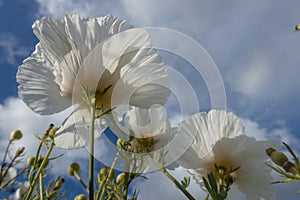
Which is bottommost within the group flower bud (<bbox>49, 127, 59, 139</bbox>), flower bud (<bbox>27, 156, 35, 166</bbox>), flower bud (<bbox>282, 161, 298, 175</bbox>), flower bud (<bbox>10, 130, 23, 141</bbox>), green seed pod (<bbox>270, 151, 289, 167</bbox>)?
flower bud (<bbox>282, 161, 298, 175</bbox>)

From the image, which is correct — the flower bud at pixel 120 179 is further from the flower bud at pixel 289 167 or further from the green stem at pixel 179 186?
the flower bud at pixel 289 167

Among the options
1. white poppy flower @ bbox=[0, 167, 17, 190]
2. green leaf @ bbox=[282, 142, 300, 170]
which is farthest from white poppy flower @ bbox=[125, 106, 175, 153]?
green leaf @ bbox=[282, 142, 300, 170]

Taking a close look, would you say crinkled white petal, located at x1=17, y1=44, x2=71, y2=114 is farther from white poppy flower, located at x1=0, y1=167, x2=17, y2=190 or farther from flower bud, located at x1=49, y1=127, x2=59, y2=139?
white poppy flower, located at x1=0, y1=167, x2=17, y2=190

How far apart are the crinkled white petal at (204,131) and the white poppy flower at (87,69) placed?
0.44 feet

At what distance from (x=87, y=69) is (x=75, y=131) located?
0.17 metres

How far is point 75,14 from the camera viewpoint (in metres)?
0.92

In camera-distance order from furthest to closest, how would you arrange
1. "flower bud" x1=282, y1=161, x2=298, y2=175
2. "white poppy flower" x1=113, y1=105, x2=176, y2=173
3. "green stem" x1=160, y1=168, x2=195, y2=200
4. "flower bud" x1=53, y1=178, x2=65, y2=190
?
"white poppy flower" x1=113, y1=105, x2=176, y2=173 → "flower bud" x1=53, y1=178, x2=65, y2=190 → "green stem" x1=160, y1=168, x2=195, y2=200 → "flower bud" x1=282, y1=161, x2=298, y2=175

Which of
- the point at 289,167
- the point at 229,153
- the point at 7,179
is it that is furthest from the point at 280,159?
the point at 7,179

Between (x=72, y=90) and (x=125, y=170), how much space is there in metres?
0.23

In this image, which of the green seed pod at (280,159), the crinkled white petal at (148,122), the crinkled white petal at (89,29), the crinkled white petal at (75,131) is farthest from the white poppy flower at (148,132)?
the green seed pod at (280,159)

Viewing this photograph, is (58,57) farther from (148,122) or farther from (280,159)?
(280,159)

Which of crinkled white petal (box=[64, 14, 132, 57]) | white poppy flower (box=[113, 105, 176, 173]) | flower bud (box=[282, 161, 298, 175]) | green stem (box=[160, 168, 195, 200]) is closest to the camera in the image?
flower bud (box=[282, 161, 298, 175])

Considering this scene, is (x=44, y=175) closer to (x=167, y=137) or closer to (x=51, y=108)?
(x=51, y=108)

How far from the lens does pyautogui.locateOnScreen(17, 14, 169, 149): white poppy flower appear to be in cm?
89
